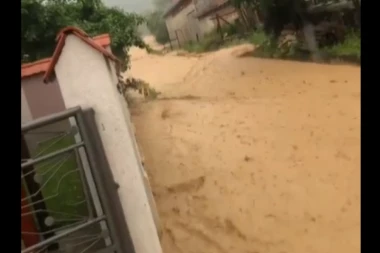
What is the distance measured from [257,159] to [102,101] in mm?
1649

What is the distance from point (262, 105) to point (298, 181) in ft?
5.75

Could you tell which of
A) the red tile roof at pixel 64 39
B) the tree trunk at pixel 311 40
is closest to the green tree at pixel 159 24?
the tree trunk at pixel 311 40

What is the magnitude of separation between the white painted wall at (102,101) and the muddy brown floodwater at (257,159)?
0.70 meters

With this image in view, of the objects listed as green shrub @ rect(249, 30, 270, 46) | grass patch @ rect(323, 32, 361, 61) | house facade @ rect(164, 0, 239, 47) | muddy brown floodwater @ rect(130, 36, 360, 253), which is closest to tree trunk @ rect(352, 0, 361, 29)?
grass patch @ rect(323, 32, 361, 61)

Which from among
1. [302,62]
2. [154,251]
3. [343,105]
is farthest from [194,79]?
[154,251]

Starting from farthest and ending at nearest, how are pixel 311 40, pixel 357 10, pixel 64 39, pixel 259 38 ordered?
pixel 259 38
pixel 311 40
pixel 357 10
pixel 64 39

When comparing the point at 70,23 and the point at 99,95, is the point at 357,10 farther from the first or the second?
the point at 99,95

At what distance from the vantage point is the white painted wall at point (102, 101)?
1.40m

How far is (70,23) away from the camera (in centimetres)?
347

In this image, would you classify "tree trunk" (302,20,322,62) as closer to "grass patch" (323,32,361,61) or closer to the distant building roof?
"grass patch" (323,32,361,61)

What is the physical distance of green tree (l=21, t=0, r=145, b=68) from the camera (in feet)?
10.5

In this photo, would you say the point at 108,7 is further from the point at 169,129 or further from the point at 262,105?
the point at 262,105

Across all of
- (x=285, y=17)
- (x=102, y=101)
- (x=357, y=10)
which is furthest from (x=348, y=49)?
(x=102, y=101)

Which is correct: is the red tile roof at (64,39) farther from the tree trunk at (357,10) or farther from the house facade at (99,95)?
the tree trunk at (357,10)
